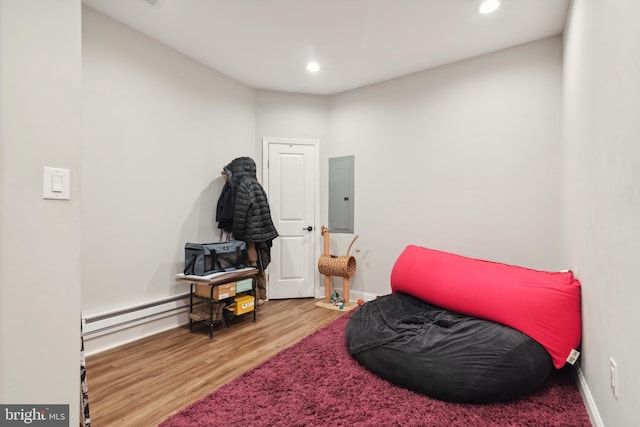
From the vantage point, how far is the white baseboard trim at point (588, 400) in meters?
1.51

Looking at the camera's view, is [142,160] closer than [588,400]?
No

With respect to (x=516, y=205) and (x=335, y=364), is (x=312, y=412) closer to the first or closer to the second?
(x=335, y=364)

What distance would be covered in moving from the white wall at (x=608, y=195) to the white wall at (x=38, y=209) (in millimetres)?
2120

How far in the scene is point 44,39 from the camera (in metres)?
1.16

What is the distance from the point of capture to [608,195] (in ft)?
4.53

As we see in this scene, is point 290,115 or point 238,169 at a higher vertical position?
point 290,115

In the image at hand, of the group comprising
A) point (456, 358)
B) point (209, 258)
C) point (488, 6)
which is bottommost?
point (456, 358)

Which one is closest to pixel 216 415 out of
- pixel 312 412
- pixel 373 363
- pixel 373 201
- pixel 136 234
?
pixel 312 412

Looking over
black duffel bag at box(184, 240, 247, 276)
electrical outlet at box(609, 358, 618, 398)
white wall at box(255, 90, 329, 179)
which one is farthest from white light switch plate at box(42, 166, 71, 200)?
white wall at box(255, 90, 329, 179)

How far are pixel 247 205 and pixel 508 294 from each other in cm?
251

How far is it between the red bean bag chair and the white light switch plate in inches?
97.7

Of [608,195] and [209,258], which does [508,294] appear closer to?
[608,195]

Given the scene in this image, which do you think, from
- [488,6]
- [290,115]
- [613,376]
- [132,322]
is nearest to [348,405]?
[613,376]

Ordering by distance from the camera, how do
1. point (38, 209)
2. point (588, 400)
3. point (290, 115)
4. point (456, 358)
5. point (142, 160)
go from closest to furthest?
1. point (38, 209)
2. point (588, 400)
3. point (456, 358)
4. point (142, 160)
5. point (290, 115)
